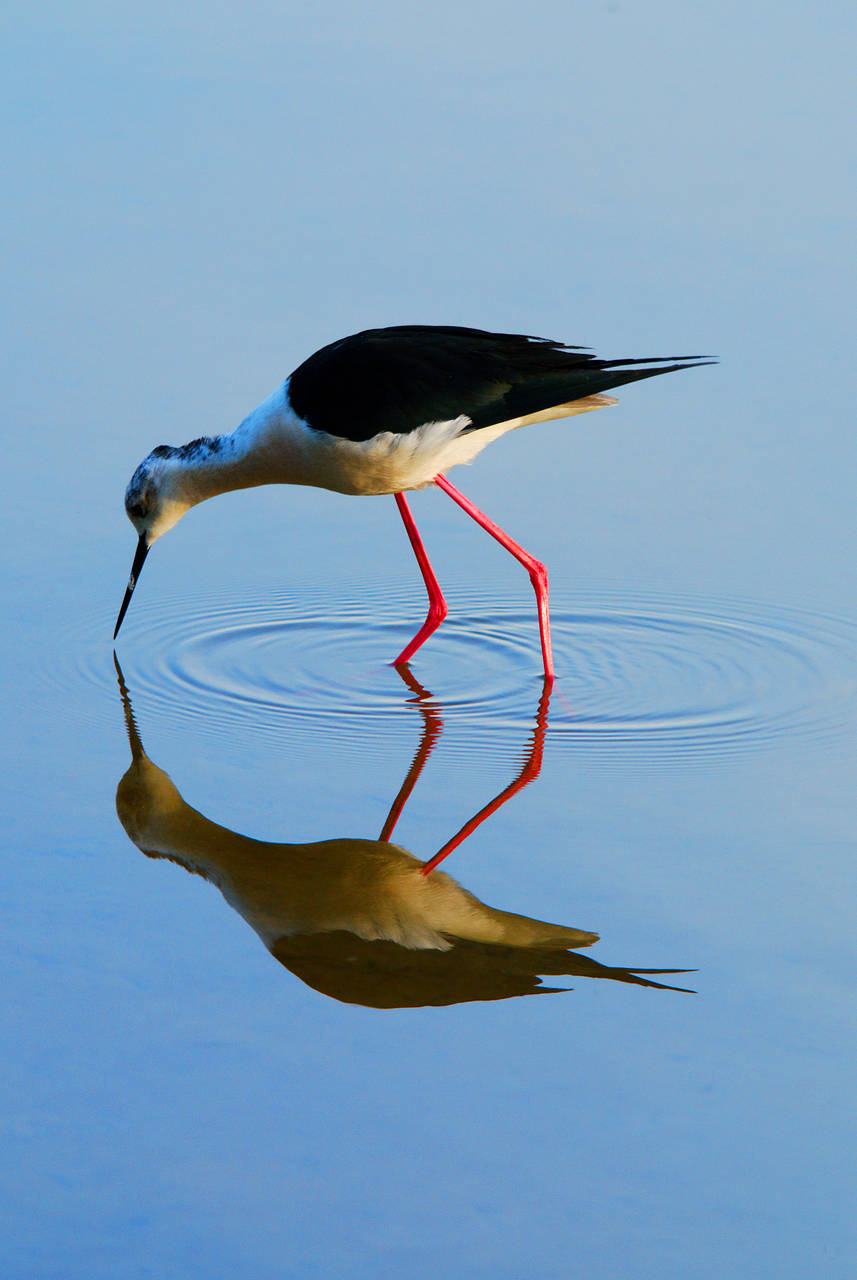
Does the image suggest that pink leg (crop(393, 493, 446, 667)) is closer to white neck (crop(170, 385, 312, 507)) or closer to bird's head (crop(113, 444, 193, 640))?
white neck (crop(170, 385, 312, 507))

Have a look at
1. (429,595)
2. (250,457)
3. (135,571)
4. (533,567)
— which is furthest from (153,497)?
(533,567)

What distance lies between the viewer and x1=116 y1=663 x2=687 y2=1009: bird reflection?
4133mm

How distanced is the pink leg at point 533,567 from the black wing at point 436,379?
435 millimetres

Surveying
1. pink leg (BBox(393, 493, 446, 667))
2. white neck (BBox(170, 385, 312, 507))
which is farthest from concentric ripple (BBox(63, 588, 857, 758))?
white neck (BBox(170, 385, 312, 507))

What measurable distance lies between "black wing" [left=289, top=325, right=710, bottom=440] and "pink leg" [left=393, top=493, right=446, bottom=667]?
64 cm

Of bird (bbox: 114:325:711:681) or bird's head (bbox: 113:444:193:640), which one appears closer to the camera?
bird (bbox: 114:325:711:681)

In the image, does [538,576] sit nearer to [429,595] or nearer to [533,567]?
[533,567]

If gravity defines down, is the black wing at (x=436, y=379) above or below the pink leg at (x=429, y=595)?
above

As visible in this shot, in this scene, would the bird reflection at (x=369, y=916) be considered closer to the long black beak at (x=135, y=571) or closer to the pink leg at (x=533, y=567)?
the pink leg at (x=533, y=567)

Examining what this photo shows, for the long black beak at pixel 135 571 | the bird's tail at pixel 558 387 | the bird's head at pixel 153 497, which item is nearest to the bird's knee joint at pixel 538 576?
the bird's tail at pixel 558 387

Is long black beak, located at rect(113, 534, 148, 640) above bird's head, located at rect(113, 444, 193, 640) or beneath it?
beneath

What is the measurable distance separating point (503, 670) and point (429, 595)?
1.77 ft

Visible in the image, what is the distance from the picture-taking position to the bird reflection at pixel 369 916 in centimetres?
413

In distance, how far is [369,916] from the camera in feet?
14.6
